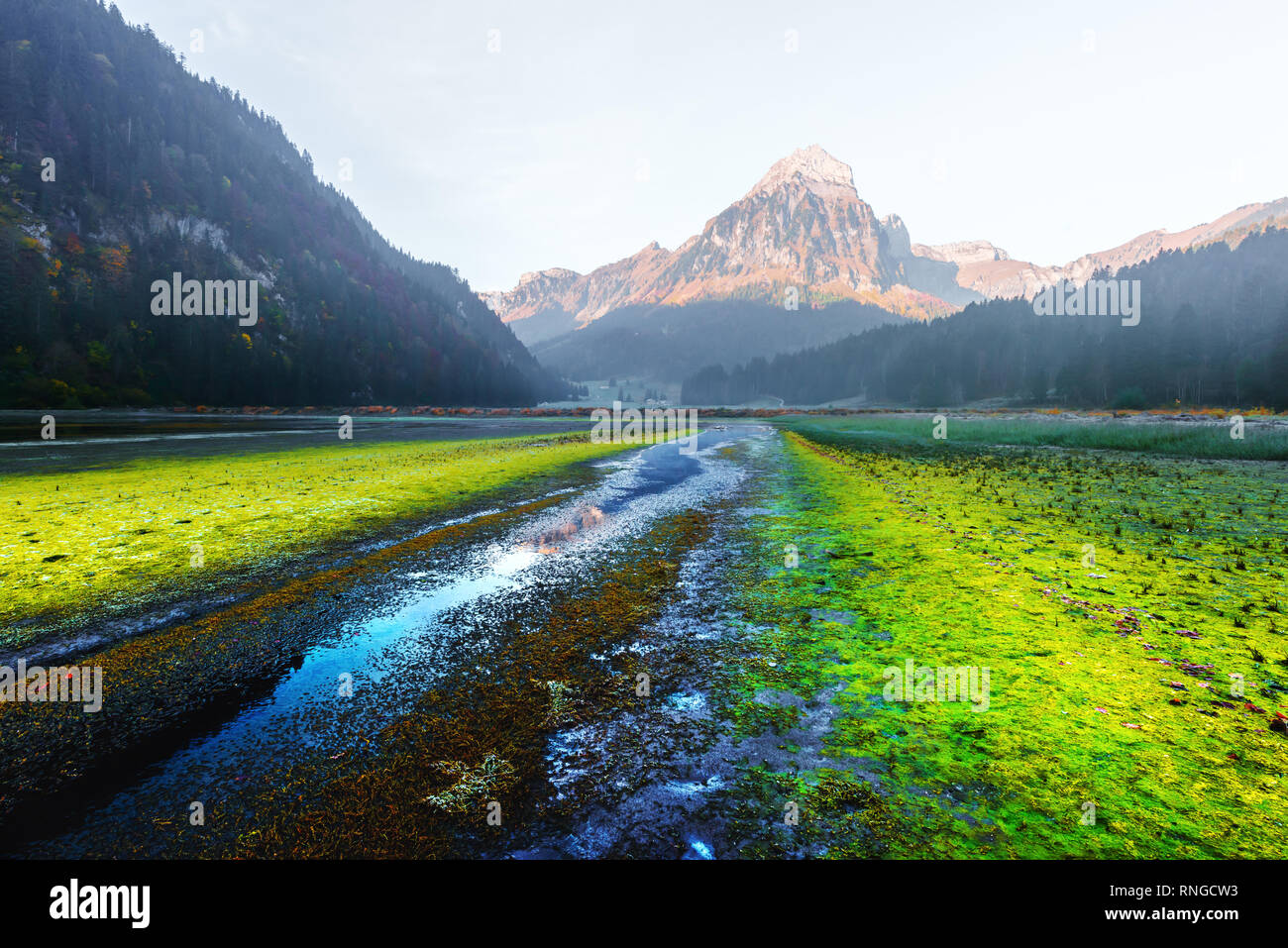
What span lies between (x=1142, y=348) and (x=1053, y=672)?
130 metres

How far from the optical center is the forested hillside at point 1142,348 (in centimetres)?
9006

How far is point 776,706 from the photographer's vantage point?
4789 millimetres

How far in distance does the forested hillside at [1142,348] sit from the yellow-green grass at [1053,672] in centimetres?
10571

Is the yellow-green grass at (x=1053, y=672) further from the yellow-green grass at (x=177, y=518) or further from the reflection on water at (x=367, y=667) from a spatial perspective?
the yellow-green grass at (x=177, y=518)

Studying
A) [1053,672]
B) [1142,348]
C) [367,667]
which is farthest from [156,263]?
[1142,348]

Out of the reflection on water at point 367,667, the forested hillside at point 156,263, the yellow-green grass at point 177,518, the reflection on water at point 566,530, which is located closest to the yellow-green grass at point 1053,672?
the reflection on water at point 367,667

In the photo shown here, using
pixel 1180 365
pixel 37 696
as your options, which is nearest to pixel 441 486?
pixel 37 696

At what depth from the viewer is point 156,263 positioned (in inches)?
4899

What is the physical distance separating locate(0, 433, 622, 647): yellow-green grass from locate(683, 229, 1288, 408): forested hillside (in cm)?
11405

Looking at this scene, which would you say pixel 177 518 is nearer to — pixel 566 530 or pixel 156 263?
pixel 566 530

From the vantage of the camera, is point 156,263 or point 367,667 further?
point 156,263

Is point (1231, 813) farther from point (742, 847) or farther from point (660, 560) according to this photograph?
point (660, 560)

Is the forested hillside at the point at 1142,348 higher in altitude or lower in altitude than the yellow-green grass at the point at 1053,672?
higher

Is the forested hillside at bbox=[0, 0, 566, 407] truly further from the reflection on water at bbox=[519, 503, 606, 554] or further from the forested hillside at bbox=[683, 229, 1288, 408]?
the forested hillside at bbox=[683, 229, 1288, 408]
